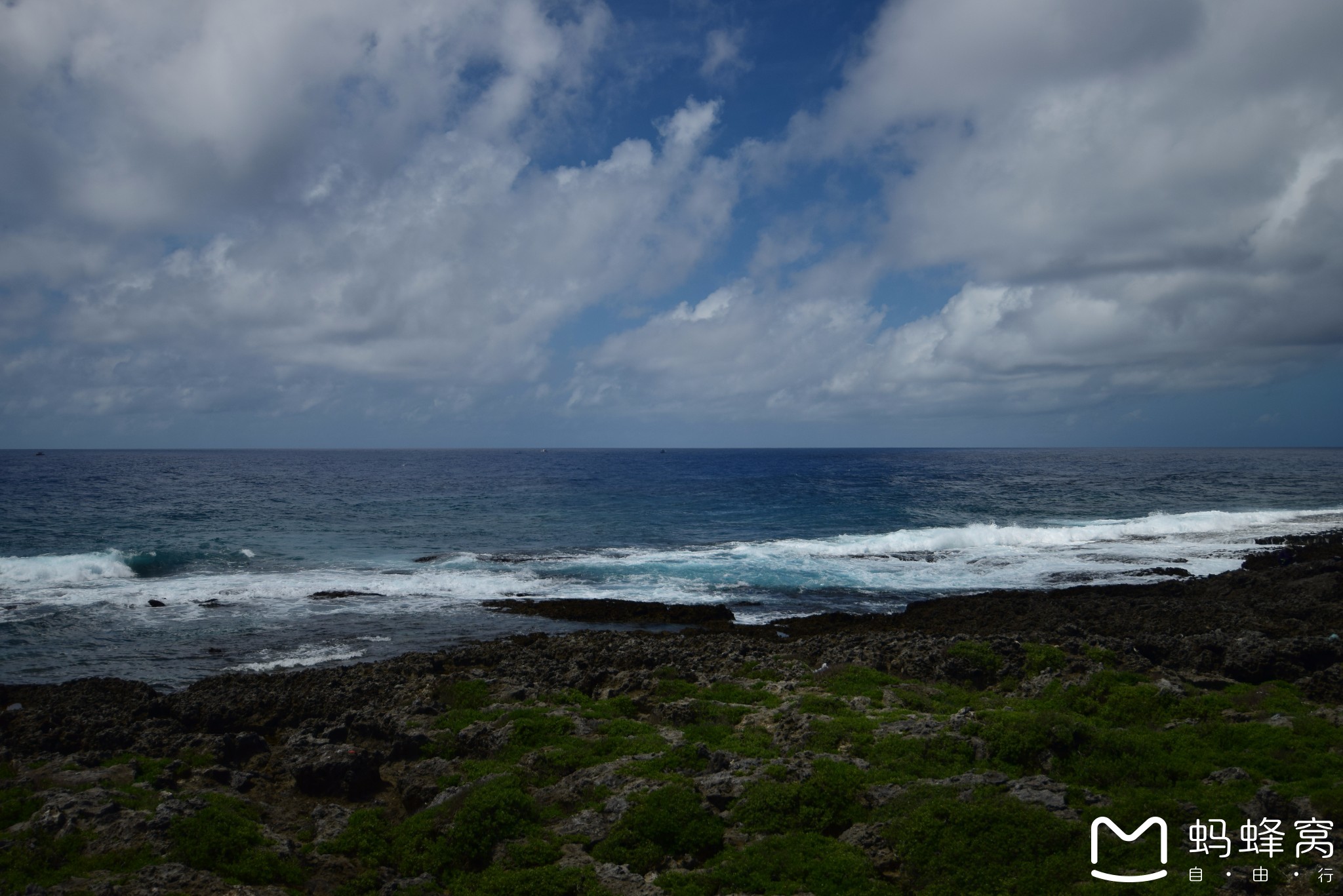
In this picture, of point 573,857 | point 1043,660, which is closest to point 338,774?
point 573,857

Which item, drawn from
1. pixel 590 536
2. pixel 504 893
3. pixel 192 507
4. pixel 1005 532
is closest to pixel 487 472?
pixel 192 507

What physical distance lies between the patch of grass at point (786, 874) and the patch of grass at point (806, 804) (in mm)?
492

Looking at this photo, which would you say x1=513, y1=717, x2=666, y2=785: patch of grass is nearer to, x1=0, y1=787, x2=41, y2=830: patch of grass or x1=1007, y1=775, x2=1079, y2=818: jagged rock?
x1=1007, y1=775, x2=1079, y2=818: jagged rock

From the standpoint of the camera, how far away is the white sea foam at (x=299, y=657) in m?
20.9

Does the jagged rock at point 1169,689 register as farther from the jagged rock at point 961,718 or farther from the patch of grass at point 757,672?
the patch of grass at point 757,672

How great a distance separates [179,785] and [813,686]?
37.7 ft

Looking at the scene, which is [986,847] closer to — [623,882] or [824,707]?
[623,882]

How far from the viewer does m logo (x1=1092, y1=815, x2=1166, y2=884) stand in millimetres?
7895

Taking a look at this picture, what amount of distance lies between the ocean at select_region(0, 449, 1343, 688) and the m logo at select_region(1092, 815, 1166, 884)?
737 inches

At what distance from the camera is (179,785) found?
36.4ft

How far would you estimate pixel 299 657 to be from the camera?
22000mm

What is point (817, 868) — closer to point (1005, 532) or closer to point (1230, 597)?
point (1230, 597)

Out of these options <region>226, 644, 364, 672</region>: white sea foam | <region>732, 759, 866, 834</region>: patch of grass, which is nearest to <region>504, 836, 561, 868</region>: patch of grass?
<region>732, 759, 866, 834</region>: patch of grass

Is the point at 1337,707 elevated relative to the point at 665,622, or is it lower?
A: elevated
